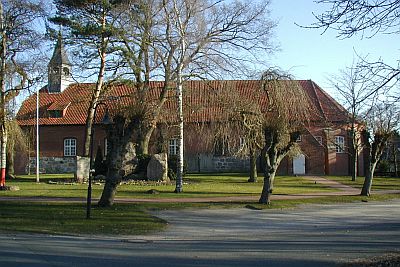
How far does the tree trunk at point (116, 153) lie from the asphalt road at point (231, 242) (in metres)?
2.40

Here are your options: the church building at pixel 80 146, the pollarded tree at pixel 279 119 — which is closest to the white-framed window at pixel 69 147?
the church building at pixel 80 146

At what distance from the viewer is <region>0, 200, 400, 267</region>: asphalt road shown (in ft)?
34.3

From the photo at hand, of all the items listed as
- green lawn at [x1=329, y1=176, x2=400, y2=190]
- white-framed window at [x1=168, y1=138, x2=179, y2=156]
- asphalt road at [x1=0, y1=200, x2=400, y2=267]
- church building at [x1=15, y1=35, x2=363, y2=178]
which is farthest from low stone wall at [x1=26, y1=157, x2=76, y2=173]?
asphalt road at [x1=0, y1=200, x2=400, y2=267]

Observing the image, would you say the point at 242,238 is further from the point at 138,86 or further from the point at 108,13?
the point at 108,13

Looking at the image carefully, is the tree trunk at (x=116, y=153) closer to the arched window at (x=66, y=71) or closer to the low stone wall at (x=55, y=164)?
the arched window at (x=66, y=71)

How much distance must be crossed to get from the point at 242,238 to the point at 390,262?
689 centimetres

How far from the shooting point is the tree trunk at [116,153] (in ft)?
66.6

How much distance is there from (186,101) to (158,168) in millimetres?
7194

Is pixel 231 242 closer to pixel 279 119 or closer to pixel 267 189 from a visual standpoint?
pixel 267 189

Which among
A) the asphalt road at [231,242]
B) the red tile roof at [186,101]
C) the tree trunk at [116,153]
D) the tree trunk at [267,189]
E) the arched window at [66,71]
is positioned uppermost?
the arched window at [66,71]

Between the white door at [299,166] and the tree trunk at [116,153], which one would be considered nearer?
the tree trunk at [116,153]

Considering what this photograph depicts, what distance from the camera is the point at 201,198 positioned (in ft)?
84.8

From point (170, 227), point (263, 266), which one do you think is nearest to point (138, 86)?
point (170, 227)

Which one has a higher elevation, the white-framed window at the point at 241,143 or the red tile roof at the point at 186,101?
the red tile roof at the point at 186,101
